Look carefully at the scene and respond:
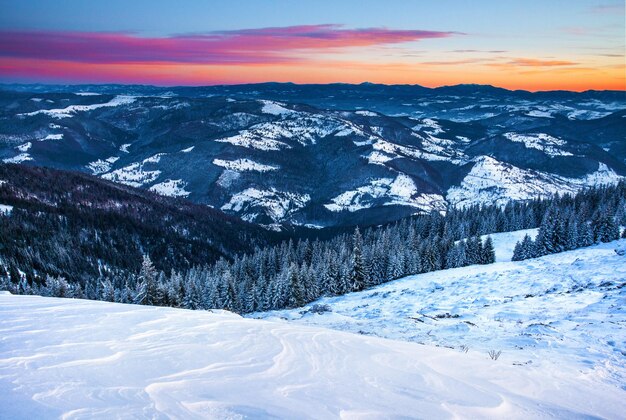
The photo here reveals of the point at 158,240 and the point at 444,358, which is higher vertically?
the point at 444,358

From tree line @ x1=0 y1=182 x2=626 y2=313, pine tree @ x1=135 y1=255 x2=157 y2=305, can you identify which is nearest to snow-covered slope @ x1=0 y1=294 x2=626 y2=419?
pine tree @ x1=135 y1=255 x2=157 y2=305

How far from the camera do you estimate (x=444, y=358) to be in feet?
34.6

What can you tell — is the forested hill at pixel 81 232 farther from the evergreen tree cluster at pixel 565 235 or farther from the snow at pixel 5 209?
the evergreen tree cluster at pixel 565 235

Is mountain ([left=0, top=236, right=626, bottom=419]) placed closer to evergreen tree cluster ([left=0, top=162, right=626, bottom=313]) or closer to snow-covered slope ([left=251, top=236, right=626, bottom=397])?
snow-covered slope ([left=251, top=236, right=626, bottom=397])

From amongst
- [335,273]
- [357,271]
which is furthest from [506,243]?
[335,273]

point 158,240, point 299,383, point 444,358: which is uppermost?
point 299,383

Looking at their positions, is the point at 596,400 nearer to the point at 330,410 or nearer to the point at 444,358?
the point at 444,358

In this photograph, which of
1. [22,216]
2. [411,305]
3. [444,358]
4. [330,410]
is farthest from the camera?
[22,216]

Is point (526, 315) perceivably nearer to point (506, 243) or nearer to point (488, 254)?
point (488, 254)

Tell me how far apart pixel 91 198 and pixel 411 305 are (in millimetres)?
188225

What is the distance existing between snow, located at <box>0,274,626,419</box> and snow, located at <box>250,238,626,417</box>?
780 mm

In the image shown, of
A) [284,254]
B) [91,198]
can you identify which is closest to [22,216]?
[91,198]

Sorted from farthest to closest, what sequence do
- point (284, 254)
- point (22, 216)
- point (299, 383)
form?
point (22, 216) → point (284, 254) → point (299, 383)

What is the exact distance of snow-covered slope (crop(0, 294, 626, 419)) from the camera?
6.44m
